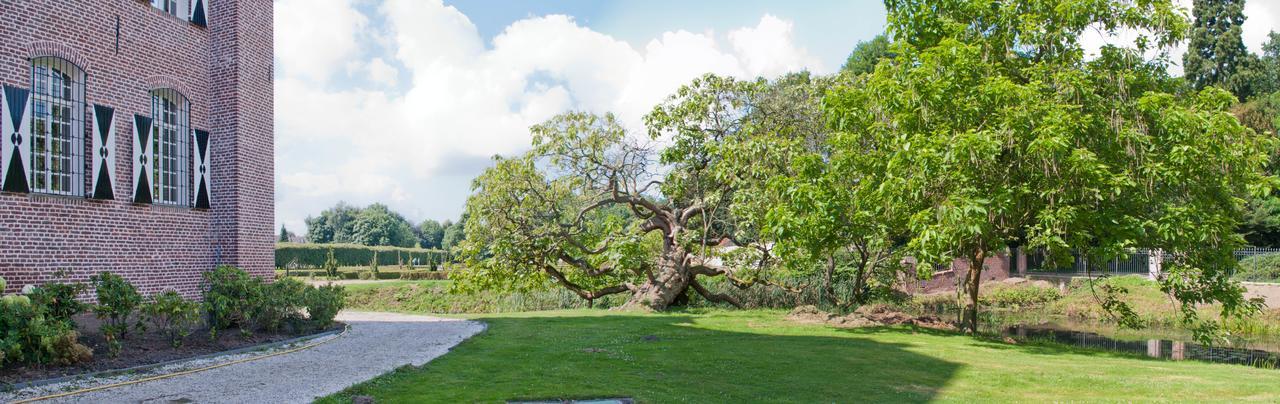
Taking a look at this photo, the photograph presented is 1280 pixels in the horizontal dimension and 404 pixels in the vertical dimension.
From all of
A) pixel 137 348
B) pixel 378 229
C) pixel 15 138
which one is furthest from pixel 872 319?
pixel 378 229

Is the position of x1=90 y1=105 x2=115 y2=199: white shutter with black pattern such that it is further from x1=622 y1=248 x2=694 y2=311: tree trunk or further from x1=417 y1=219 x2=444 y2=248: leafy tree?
x1=417 y1=219 x2=444 y2=248: leafy tree

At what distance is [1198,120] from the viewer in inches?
483

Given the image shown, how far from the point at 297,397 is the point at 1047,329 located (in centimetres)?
1998

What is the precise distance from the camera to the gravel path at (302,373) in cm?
801

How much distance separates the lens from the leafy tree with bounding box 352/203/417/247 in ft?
310

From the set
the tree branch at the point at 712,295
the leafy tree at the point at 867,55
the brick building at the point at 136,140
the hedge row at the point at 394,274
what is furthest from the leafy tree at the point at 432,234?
the brick building at the point at 136,140

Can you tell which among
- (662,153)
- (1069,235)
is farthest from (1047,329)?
(662,153)

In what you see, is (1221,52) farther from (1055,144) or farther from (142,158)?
(142,158)

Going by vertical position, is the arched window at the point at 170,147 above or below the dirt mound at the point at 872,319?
above

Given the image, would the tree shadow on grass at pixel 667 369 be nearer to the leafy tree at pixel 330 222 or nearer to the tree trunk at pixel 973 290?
the tree trunk at pixel 973 290

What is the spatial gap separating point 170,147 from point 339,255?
39.3 metres

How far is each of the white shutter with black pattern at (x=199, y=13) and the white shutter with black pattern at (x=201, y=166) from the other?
7.24 ft

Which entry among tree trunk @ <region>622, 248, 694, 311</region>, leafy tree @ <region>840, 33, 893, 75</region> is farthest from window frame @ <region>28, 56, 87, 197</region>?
leafy tree @ <region>840, 33, 893, 75</region>

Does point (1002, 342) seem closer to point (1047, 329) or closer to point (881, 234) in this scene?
point (881, 234)
